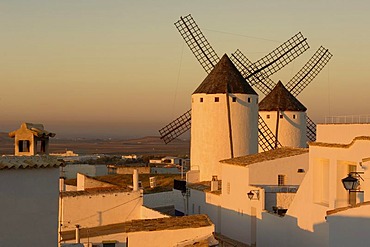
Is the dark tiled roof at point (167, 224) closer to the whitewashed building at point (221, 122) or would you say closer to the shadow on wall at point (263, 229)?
the shadow on wall at point (263, 229)

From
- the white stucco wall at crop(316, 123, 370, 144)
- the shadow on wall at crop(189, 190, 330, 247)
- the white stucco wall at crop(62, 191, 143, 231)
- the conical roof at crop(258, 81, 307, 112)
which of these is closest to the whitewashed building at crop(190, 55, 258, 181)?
the shadow on wall at crop(189, 190, 330, 247)

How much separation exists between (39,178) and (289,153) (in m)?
14.5

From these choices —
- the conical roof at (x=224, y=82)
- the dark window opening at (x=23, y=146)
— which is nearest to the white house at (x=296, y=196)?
the conical roof at (x=224, y=82)

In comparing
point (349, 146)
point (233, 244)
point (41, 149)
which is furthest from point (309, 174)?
point (41, 149)

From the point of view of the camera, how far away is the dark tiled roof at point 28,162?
12789 mm

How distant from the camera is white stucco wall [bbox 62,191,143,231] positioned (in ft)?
74.3

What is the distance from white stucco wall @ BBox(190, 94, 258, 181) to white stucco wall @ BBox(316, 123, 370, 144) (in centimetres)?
1451

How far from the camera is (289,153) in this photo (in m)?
25.4

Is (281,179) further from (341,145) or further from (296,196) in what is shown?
(341,145)

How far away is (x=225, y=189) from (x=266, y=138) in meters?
14.1

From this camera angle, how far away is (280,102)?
134 feet

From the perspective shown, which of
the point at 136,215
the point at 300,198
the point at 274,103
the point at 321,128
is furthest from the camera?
the point at 274,103

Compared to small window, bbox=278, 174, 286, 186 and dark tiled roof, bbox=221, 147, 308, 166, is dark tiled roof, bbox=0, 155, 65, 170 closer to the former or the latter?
dark tiled roof, bbox=221, 147, 308, 166

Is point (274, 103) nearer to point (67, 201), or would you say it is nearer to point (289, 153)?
point (289, 153)
